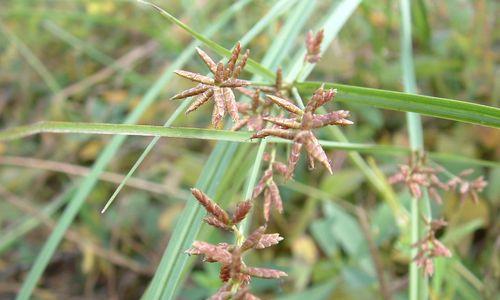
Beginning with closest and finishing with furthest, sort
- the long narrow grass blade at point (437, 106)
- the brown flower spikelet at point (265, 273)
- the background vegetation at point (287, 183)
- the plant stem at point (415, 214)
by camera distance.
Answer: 1. the brown flower spikelet at point (265, 273)
2. the long narrow grass blade at point (437, 106)
3. the plant stem at point (415, 214)
4. the background vegetation at point (287, 183)

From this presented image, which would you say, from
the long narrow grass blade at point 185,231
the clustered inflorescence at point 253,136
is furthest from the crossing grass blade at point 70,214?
the clustered inflorescence at point 253,136

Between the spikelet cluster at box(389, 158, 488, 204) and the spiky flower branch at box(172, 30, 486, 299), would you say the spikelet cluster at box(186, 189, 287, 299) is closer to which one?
the spiky flower branch at box(172, 30, 486, 299)

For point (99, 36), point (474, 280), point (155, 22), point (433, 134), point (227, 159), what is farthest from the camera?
point (99, 36)

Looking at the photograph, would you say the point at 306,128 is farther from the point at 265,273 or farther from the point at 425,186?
the point at 425,186

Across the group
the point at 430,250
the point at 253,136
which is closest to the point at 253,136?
the point at 253,136

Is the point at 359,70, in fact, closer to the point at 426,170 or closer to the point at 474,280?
the point at 474,280

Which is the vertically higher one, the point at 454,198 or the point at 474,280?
the point at 454,198

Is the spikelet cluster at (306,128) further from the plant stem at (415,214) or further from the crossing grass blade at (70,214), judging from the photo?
the crossing grass blade at (70,214)

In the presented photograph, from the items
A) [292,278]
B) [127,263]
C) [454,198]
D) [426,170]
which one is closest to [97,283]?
[127,263]
